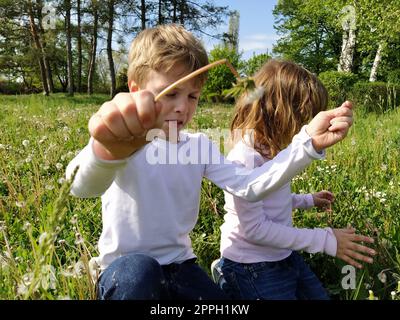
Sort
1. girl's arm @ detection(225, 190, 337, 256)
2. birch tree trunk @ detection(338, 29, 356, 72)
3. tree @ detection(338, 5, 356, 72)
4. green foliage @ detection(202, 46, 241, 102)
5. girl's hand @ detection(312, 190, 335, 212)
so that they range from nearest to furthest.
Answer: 1. green foliage @ detection(202, 46, 241, 102)
2. girl's arm @ detection(225, 190, 337, 256)
3. girl's hand @ detection(312, 190, 335, 212)
4. tree @ detection(338, 5, 356, 72)
5. birch tree trunk @ detection(338, 29, 356, 72)

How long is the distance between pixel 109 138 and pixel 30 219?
1.67m

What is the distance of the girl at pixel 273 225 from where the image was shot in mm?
1905

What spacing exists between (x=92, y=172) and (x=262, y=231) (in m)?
0.87

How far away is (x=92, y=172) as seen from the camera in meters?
1.29

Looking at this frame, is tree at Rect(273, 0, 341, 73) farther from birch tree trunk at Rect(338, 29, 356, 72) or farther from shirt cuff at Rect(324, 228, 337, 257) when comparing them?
shirt cuff at Rect(324, 228, 337, 257)

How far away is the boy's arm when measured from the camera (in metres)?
1.20

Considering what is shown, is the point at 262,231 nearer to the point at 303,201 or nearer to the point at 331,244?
the point at 331,244

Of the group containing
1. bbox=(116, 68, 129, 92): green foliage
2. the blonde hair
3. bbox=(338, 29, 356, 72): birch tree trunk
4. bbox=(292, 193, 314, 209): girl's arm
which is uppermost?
the blonde hair

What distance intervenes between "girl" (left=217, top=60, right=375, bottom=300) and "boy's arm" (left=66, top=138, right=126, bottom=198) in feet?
2.35

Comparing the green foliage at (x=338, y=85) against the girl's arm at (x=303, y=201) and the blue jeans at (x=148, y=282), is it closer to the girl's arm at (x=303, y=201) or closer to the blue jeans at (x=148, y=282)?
the girl's arm at (x=303, y=201)

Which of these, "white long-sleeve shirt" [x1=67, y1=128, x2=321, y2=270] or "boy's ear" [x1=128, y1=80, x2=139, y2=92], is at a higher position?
"boy's ear" [x1=128, y1=80, x2=139, y2=92]

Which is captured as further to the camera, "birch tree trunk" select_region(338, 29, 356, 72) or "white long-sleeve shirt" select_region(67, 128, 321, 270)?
"birch tree trunk" select_region(338, 29, 356, 72)

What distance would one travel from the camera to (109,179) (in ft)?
4.44

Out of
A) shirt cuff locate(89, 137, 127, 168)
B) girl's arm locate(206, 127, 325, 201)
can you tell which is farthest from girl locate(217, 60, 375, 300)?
shirt cuff locate(89, 137, 127, 168)
